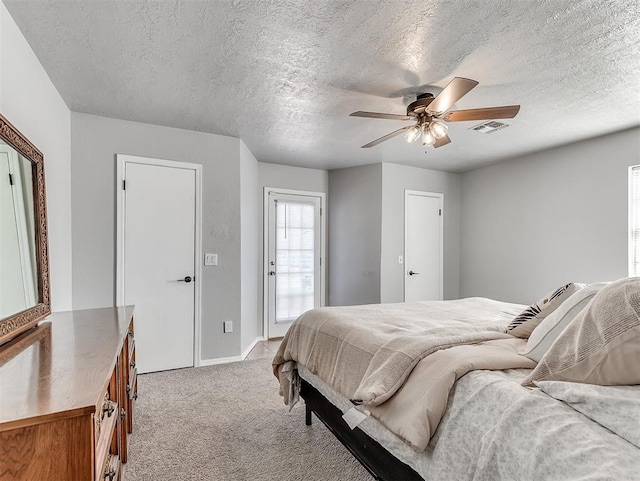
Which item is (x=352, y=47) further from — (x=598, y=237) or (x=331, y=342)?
(x=598, y=237)

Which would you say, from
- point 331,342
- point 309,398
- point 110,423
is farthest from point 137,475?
point 331,342

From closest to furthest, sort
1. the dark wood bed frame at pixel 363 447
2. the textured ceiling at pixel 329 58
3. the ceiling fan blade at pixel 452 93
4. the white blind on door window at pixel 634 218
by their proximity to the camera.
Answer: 1. the dark wood bed frame at pixel 363 447
2. the textured ceiling at pixel 329 58
3. the ceiling fan blade at pixel 452 93
4. the white blind on door window at pixel 634 218

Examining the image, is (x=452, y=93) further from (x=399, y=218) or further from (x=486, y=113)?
(x=399, y=218)

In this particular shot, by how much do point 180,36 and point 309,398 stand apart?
7.50ft

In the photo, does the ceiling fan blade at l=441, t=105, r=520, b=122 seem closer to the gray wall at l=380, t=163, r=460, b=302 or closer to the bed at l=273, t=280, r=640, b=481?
the bed at l=273, t=280, r=640, b=481

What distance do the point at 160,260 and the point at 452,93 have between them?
9.23ft

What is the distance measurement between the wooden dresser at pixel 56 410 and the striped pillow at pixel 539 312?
166cm

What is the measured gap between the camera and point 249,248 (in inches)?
157

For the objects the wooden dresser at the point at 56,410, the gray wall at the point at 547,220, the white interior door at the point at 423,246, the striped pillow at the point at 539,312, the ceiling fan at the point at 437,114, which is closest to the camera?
the wooden dresser at the point at 56,410

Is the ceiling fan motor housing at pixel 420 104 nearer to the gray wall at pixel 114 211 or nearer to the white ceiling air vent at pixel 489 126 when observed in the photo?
the white ceiling air vent at pixel 489 126

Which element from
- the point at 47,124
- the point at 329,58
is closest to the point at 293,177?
the point at 329,58

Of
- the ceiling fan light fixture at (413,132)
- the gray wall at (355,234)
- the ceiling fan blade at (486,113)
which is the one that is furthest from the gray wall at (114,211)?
the ceiling fan blade at (486,113)

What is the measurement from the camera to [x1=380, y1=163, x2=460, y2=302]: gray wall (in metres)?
4.46

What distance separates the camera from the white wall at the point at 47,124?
1.67m
